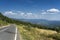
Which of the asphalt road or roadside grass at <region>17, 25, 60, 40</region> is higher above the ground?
the asphalt road

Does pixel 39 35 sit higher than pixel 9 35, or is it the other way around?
pixel 9 35

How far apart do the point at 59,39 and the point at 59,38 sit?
0.46m

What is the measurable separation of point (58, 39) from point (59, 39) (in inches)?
10.9

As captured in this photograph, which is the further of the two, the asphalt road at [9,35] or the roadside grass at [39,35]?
the roadside grass at [39,35]

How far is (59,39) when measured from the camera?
22750 millimetres

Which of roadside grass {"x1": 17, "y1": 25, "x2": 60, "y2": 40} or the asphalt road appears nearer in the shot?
the asphalt road

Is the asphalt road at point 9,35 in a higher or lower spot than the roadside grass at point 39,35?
higher

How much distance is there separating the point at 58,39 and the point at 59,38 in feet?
0.85

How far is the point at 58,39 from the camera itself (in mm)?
23016

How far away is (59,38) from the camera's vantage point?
76.1 feet

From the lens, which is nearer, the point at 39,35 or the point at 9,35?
the point at 9,35
